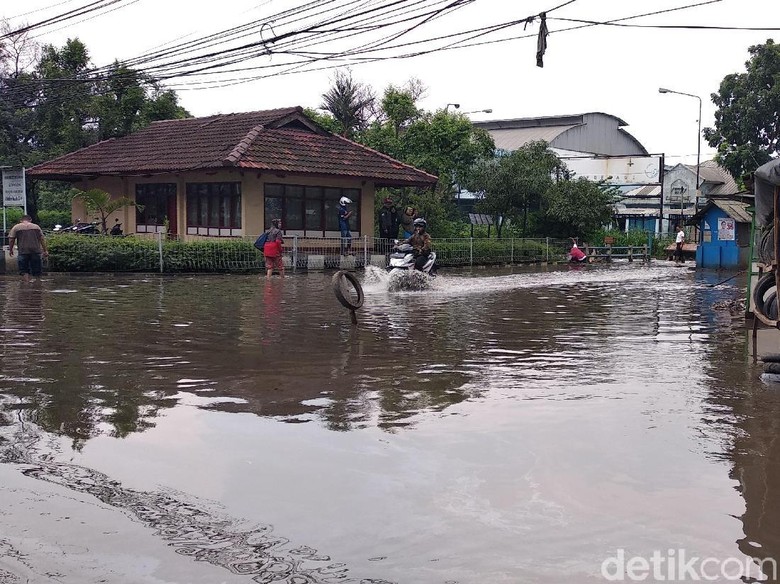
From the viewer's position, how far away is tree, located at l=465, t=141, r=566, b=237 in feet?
130

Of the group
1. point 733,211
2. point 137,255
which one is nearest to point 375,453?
point 137,255

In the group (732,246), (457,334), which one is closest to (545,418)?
(457,334)

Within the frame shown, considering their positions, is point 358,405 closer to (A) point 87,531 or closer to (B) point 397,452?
(B) point 397,452

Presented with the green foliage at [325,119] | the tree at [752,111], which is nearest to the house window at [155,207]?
the green foliage at [325,119]

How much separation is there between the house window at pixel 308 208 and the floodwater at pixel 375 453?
19812 mm

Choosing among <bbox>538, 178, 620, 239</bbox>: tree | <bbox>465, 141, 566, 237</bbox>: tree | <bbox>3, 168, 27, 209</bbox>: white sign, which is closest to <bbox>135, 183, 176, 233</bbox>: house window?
<bbox>3, 168, 27, 209</bbox>: white sign

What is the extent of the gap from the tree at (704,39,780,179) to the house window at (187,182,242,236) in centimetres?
2420

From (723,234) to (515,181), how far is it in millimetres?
9861

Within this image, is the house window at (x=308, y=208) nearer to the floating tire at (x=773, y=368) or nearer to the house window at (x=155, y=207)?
the house window at (x=155, y=207)

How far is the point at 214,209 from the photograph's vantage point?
3297 centimetres

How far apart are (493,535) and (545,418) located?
276 centimetres

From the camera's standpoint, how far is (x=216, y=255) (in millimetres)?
27328

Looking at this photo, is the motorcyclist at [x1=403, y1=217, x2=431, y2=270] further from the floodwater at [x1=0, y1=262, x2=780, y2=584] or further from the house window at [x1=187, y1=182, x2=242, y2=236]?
the house window at [x1=187, y1=182, x2=242, y2=236]

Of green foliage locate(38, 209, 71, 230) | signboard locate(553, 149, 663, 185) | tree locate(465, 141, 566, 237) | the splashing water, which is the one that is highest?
signboard locate(553, 149, 663, 185)
